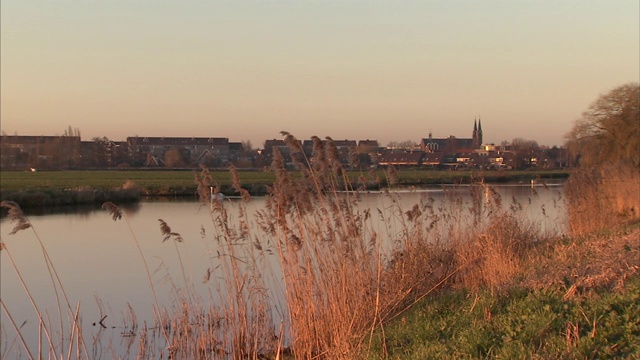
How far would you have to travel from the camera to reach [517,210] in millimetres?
12820

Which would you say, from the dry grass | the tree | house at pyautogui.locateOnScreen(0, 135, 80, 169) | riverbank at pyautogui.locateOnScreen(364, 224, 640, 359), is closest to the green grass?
riverbank at pyautogui.locateOnScreen(364, 224, 640, 359)

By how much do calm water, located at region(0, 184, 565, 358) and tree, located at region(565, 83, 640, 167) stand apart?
460 centimetres

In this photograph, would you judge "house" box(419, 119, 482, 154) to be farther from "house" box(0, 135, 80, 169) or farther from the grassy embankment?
the grassy embankment

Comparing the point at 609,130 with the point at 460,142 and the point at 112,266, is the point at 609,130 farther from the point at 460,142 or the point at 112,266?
the point at 460,142

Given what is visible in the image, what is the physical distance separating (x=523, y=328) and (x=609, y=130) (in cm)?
2421

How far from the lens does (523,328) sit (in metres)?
5.82

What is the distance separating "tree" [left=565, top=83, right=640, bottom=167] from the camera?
2698 centimetres

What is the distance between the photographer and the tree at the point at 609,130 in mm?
26975

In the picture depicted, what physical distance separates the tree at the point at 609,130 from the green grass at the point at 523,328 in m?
21.6

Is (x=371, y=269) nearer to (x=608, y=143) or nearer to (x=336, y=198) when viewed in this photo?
(x=336, y=198)

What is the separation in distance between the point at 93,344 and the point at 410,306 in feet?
13.9

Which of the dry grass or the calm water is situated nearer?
the calm water

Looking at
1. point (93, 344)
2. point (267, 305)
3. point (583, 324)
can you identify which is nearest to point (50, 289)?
point (93, 344)

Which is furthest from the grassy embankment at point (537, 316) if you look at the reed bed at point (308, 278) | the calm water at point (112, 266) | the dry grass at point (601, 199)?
the dry grass at point (601, 199)
